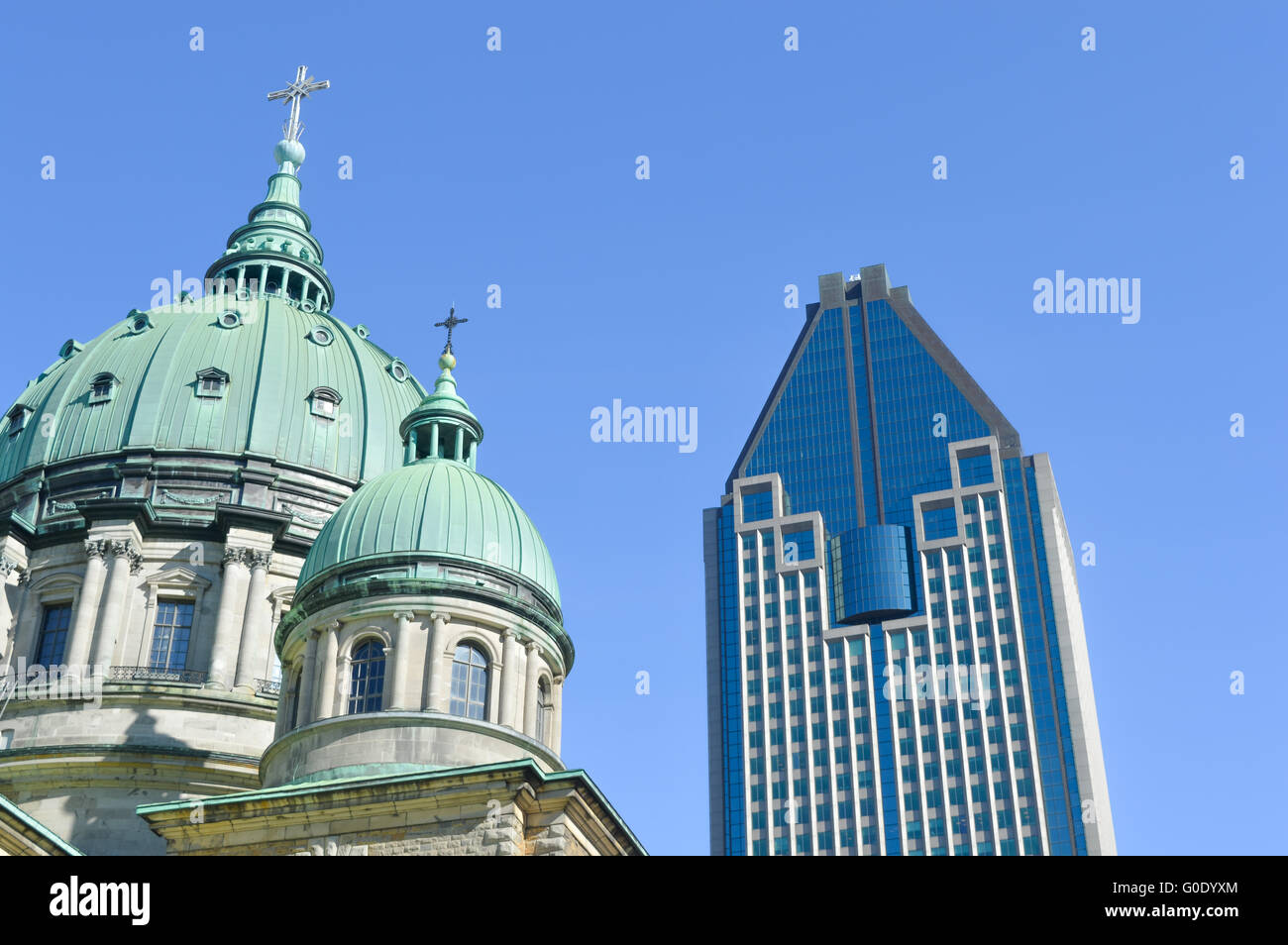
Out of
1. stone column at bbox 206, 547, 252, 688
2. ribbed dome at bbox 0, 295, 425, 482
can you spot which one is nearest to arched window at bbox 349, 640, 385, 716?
stone column at bbox 206, 547, 252, 688

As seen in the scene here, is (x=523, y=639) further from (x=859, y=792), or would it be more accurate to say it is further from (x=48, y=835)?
(x=859, y=792)

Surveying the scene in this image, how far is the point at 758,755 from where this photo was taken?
147 meters

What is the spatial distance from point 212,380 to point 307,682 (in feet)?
75.8

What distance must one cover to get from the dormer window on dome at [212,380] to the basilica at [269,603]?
8cm

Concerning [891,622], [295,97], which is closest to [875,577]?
[891,622]

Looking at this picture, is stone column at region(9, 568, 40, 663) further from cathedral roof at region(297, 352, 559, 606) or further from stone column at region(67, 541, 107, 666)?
cathedral roof at region(297, 352, 559, 606)

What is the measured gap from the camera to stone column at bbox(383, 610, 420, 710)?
36156 mm

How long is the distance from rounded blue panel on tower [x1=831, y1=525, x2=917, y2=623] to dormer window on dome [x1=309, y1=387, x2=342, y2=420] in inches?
3939

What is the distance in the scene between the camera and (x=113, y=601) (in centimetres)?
5031

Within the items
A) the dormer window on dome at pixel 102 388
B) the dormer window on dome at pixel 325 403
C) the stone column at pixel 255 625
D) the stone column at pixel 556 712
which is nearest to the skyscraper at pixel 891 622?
the dormer window on dome at pixel 325 403

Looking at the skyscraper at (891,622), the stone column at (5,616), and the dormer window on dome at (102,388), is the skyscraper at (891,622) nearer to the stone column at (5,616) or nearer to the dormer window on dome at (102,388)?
the dormer window on dome at (102,388)

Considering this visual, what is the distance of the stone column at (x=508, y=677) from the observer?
122 feet

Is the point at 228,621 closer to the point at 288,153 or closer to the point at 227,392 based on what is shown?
the point at 227,392
